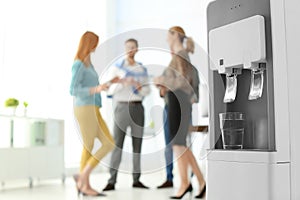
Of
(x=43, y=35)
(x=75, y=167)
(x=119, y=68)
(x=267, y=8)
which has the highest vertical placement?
(x=43, y=35)

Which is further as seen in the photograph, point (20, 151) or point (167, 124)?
point (20, 151)

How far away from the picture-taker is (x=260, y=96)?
126 centimetres

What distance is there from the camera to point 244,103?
1360mm

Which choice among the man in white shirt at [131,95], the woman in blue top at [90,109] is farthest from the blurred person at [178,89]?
the woman in blue top at [90,109]

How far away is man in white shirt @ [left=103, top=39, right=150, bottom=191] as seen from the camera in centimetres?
135

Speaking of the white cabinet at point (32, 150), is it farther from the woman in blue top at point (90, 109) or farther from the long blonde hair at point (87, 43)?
→ the woman in blue top at point (90, 109)

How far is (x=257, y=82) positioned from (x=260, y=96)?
0.05m

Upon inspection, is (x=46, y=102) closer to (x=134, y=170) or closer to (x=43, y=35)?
(x=43, y=35)

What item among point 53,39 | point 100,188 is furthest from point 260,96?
point 53,39

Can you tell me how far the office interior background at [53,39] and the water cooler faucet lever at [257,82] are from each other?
9.99ft

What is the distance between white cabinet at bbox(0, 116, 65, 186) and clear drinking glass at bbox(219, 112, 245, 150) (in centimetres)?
265

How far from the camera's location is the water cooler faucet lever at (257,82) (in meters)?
1.26

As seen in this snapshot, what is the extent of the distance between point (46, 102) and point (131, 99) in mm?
3522

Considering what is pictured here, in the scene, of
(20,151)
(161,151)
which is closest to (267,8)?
(161,151)
